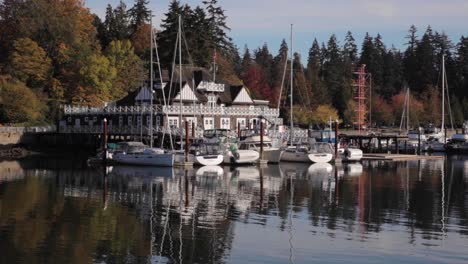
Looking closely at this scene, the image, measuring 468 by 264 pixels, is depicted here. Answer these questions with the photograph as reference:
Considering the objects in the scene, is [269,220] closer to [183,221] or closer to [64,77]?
[183,221]

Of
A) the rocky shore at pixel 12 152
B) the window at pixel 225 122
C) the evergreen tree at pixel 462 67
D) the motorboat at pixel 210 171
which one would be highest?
the evergreen tree at pixel 462 67

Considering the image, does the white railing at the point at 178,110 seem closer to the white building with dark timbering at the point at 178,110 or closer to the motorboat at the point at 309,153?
the white building with dark timbering at the point at 178,110

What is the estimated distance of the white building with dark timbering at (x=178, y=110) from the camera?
75500mm

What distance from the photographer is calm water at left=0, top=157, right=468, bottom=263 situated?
25219 mm

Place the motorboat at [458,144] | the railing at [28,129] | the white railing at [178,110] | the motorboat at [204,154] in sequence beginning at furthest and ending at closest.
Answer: the motorboat at [458,144] → the railing at [28,129] → the white railing at [178,110] → the motorboat at [204,154]

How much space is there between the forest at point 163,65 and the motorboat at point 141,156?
53.5ft

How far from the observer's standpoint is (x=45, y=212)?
34312 millimetres

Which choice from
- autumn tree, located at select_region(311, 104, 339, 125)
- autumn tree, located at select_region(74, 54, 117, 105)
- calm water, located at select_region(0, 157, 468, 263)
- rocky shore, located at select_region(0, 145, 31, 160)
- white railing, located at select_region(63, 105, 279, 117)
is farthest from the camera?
autumn tree, located at select_region(311, 104, 339, 125)

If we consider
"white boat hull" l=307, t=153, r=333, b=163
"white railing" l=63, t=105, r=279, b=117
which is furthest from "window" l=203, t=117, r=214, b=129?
"white boat hull" l=307, t=153, r=333, b=163

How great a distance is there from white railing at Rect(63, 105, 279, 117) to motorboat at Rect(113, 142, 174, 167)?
751 centimetres

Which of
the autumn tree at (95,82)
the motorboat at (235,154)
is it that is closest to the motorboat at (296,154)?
the motorboat at (235,154)

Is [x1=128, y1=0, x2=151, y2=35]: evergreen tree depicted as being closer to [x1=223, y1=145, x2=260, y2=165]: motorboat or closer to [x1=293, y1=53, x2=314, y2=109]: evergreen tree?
[x1=293, y1=53, x2=314, y2=109]: evergreen tree

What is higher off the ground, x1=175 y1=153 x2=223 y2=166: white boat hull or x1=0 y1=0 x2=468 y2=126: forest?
x1=0 y1=0 x2=468 y2=126: forest

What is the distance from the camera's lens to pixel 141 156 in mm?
62000
